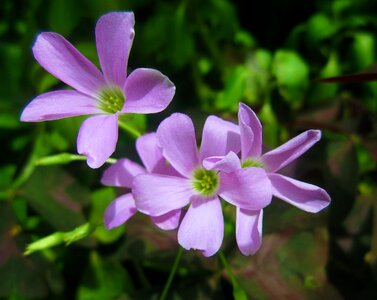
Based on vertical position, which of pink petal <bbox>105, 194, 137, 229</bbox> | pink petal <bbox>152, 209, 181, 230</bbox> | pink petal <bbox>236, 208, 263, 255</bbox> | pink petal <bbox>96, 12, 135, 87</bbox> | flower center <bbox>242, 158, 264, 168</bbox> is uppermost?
pink petal <bbox>96, 12, 135, 87</bbox>

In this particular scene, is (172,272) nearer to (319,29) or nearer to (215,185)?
(215,185)

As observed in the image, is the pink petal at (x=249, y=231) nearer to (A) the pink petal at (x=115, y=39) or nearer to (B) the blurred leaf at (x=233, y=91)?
(A) the pink petal at (x=115, y=39)

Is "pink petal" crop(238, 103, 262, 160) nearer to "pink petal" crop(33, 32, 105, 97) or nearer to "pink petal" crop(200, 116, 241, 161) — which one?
"pink petal" crop(200, 116, 241, 161)

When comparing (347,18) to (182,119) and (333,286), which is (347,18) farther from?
(182,119)

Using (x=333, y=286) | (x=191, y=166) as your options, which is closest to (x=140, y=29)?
(x=191, y=166)

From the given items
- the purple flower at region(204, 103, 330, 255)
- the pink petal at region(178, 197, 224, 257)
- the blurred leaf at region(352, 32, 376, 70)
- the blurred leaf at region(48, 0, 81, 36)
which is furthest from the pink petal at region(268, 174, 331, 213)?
the blurred leaf at region(48, 0, 81, 36)

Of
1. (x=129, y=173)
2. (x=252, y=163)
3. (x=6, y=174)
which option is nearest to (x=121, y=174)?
(x=129, y=173)

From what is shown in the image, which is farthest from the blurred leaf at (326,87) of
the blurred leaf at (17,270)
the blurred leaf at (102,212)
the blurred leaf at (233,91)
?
the blurred leaf at (17,270)
